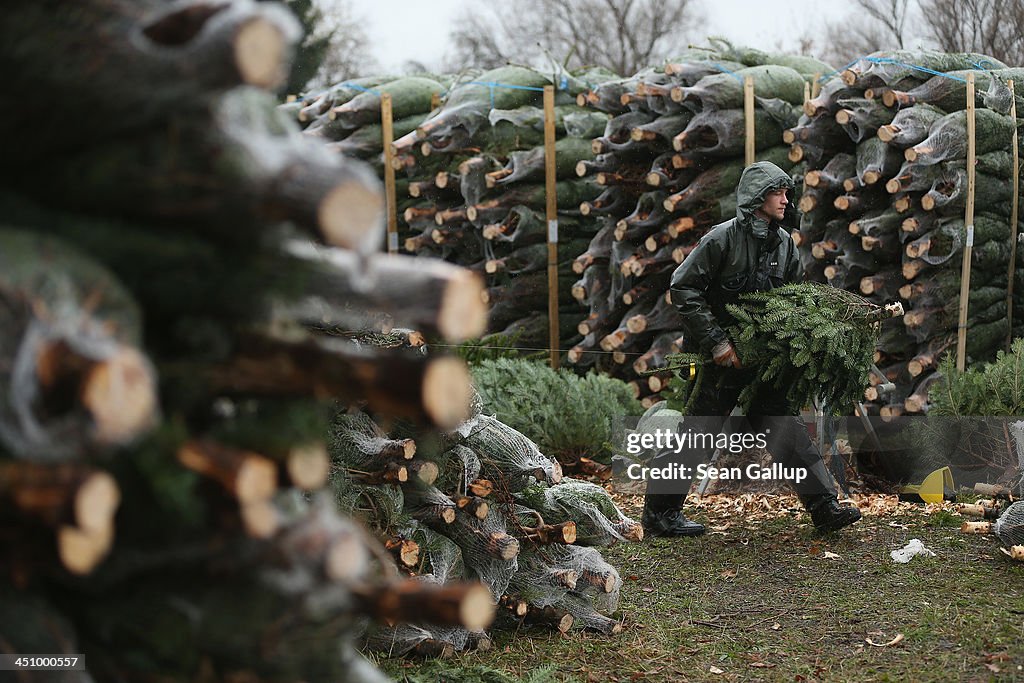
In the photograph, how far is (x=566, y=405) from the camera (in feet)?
26.5

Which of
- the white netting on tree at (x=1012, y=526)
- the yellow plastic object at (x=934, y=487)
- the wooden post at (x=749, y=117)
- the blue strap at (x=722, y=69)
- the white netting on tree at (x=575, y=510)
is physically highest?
the blue strap at (x=722, y=69)

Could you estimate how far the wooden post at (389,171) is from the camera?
38.7 feet

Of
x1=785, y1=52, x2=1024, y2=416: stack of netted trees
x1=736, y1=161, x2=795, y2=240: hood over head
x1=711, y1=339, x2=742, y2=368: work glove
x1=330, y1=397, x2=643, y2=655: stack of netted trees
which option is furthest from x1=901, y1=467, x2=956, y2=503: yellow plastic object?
x1=330, y1=397, x2=643, y2=655: stack of netted trees

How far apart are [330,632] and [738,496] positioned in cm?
625

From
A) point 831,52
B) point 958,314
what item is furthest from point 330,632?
point 831,52

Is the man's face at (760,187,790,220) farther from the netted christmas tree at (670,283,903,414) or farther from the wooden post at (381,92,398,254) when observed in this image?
the wooden post at (381,92,398,254)

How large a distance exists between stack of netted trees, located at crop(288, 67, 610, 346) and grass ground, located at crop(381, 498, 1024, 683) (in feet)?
15.4

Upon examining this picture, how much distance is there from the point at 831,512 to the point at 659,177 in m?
4.24

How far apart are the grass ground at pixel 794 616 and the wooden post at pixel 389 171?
6293 millimetres

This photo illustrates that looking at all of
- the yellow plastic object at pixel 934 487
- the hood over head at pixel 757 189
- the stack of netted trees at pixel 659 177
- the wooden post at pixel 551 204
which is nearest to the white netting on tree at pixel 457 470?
the hood over head at pixel 757 189

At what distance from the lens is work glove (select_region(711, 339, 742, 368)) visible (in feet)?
21.0

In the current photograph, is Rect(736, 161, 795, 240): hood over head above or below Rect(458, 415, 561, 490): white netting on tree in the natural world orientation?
above

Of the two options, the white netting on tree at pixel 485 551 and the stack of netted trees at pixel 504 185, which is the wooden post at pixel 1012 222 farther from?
the white netting on tree at pixel 485 551

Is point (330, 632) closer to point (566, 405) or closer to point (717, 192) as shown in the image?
point (566, 405)
